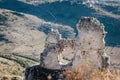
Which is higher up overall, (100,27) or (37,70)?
(100,27)

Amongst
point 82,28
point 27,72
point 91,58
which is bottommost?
point 27,72

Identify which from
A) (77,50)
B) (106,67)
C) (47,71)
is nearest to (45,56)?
(47,71)

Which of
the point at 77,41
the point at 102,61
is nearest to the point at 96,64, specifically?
the point at 102,61

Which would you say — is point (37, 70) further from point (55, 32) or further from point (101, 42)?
point (101, 42)

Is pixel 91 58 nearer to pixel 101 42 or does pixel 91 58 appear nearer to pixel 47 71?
pixel 101 42

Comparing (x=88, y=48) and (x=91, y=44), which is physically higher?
(x=91, y=44)

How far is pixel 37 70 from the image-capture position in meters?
52.2

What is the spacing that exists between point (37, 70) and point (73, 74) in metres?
6.80

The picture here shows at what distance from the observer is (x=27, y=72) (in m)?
53.0

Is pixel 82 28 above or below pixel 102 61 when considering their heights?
above

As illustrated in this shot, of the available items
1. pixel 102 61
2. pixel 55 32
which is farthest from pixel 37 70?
pixel 102 61

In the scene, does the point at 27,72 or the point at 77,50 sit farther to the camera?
the point at 27,72

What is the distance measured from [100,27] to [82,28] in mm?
2332

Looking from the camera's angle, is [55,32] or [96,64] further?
[55,32]
